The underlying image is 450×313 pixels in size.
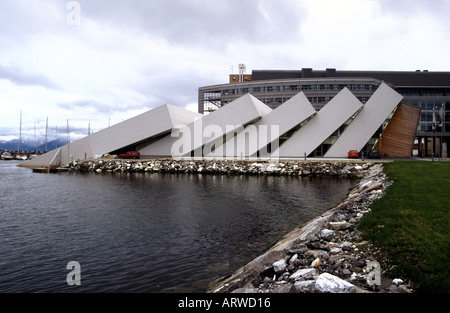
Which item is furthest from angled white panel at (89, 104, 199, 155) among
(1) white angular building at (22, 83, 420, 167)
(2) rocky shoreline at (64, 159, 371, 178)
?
(2) rocky shoreline at (64, 159, 371, 178)

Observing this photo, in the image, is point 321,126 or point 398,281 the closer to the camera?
point 398,281

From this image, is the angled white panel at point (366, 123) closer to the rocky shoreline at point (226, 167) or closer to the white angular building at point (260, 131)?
the white angular building at point (260, 131)

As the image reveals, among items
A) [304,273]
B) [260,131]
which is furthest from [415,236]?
[260,131]

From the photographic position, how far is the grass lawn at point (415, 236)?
3.87m

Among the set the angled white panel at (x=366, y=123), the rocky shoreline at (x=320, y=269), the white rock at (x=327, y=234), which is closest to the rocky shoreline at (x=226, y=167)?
the angled white panel at (x=366, y=123)

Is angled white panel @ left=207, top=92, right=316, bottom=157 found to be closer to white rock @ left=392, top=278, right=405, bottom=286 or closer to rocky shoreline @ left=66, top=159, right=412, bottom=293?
rocky shoreline @ left=66, top=159, right=412, bottom=293

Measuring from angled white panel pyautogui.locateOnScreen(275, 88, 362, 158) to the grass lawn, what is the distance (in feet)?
82.1

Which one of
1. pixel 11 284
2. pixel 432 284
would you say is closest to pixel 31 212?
pixel 11 284

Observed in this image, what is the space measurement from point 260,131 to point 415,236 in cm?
2998

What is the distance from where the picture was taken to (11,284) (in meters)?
5.65

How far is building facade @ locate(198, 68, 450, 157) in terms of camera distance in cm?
4628

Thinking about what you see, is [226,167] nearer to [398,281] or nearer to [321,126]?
[321,126]

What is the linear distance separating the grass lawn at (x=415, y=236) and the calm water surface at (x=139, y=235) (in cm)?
282

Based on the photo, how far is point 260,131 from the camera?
3478 centimetres
